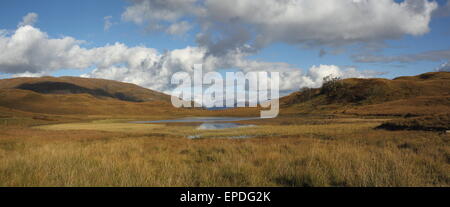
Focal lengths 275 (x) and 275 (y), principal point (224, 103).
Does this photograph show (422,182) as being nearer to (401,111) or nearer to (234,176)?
(234,176)

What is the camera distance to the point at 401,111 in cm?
6394

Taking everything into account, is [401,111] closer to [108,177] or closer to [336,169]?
[336,169]

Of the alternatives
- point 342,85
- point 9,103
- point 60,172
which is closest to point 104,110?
point 9,103

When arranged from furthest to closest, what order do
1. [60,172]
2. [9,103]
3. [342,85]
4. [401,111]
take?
[342,85] → [9,103] → [401,111] → [60,172]

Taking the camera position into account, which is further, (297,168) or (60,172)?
(297,168)
